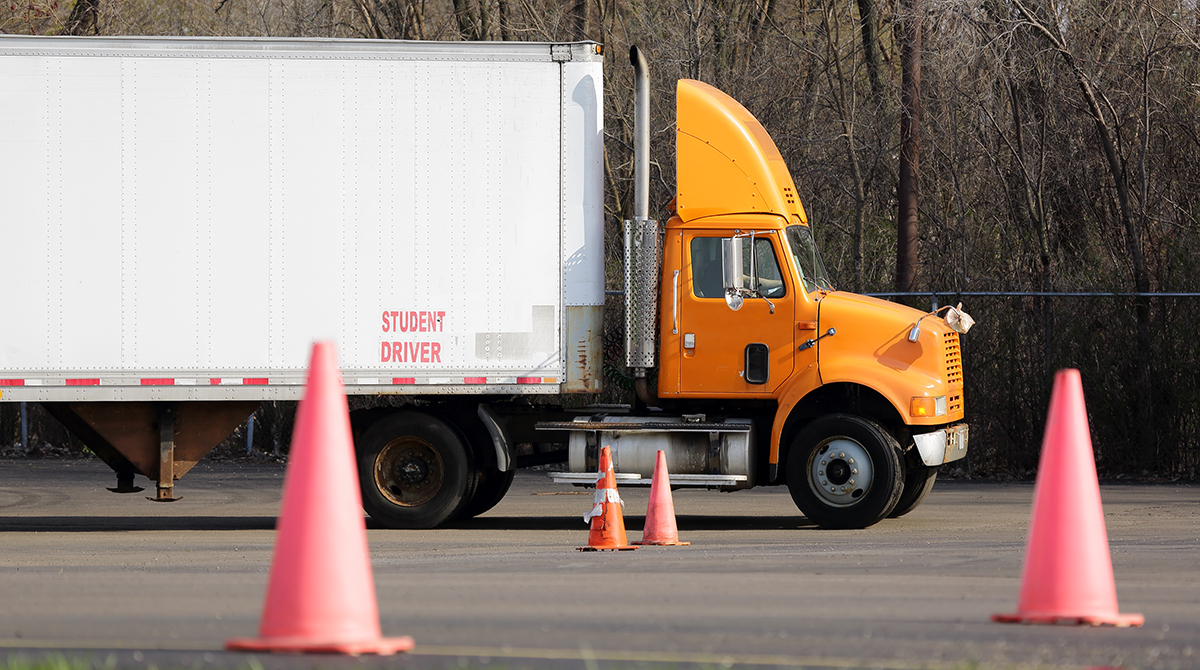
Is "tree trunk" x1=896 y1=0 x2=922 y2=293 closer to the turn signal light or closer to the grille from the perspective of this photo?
the grille

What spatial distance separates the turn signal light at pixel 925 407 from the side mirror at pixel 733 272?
167cm

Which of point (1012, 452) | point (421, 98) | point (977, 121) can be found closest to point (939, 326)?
→ point (421, 98)

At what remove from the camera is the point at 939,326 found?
12297 millimetres

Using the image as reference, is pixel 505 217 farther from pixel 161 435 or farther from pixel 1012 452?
pixel 1012 452

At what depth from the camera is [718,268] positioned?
12375mm

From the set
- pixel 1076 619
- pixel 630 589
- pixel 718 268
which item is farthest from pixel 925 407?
pixel 1076 619

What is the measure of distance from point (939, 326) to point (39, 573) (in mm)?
7406

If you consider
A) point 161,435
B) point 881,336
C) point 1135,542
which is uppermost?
point 881,336

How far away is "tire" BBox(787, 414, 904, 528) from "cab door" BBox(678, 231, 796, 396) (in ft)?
2.04

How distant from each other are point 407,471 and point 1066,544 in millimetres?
7771

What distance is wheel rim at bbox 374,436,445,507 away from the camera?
12539 millimetres

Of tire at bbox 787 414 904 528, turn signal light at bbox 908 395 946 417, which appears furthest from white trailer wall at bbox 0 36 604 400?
turn signal light at bbox 908 395 946 417

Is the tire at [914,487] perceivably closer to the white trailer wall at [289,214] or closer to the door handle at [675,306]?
the door handle at [675,306]

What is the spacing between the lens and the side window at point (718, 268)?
12328 mm
